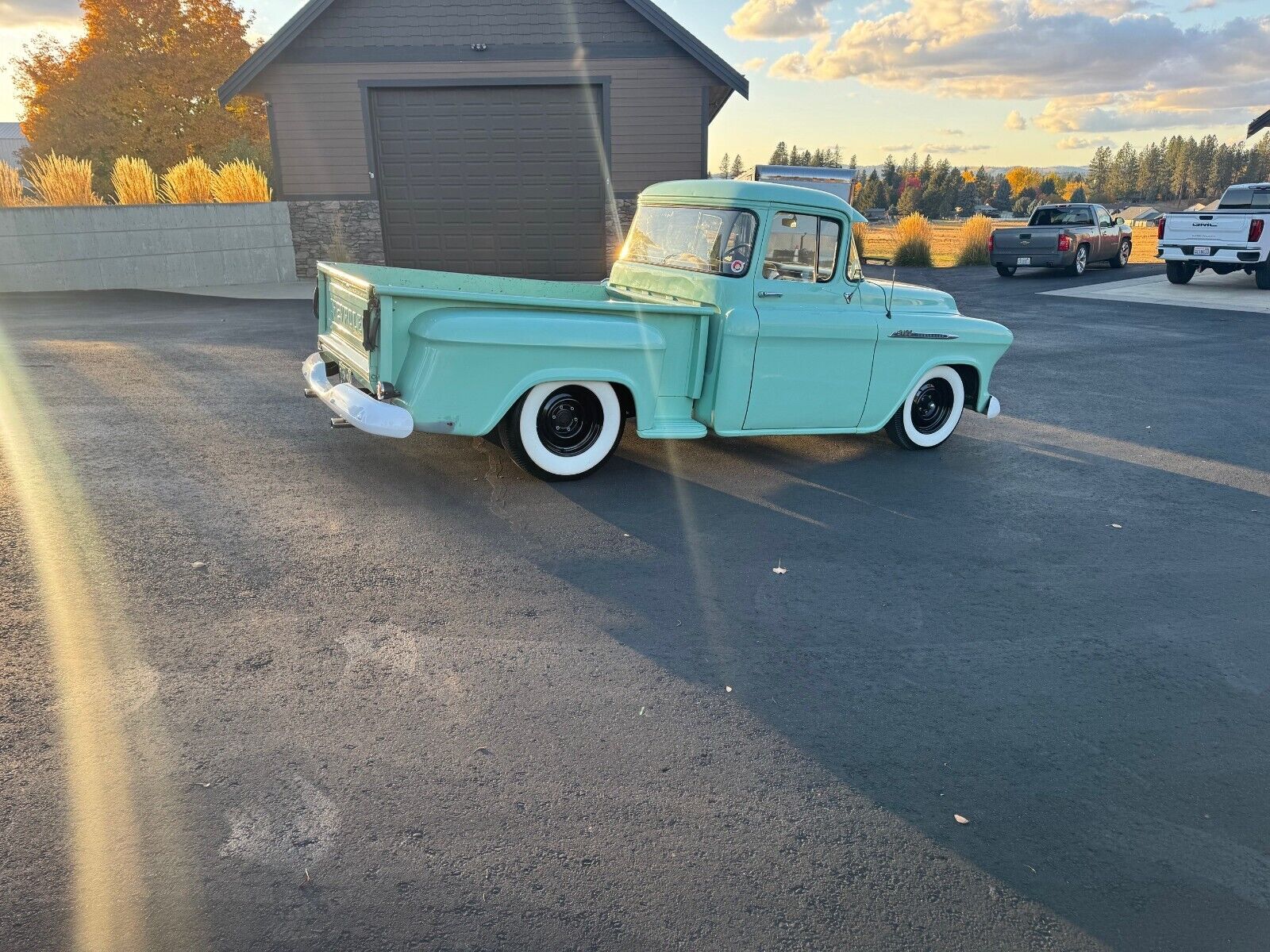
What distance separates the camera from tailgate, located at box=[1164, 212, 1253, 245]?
17531 millimetres

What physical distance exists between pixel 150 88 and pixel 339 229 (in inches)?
830

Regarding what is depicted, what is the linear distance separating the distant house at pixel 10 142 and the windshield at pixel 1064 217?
62727mm

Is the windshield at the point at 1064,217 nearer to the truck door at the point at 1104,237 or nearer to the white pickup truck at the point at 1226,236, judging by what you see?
the truck door at the point at 1104,237

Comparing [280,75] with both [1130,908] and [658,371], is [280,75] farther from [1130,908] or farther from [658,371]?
[1130,908]

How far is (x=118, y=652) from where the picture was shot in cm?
386

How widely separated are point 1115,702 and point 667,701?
1.82 meters

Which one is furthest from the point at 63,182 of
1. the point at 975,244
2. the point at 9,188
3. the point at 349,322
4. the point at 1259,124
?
the point at 1259,124

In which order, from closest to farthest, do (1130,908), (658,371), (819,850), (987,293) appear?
(1130,908)
(819,850)
(658,371)
(987,293)

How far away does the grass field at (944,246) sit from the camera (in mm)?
24938

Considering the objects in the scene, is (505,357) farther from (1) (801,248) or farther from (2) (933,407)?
(2) (933,407)

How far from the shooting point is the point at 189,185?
1759 centimetres

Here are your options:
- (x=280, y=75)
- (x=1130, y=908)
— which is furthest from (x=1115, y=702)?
(x=280, y=75)

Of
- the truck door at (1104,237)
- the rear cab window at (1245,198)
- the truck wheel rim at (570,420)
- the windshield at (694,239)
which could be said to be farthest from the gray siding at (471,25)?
the truck wheel rim at (570,420)

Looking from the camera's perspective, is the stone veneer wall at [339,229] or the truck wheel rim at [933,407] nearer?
the truck wheel rim at [933,407]
